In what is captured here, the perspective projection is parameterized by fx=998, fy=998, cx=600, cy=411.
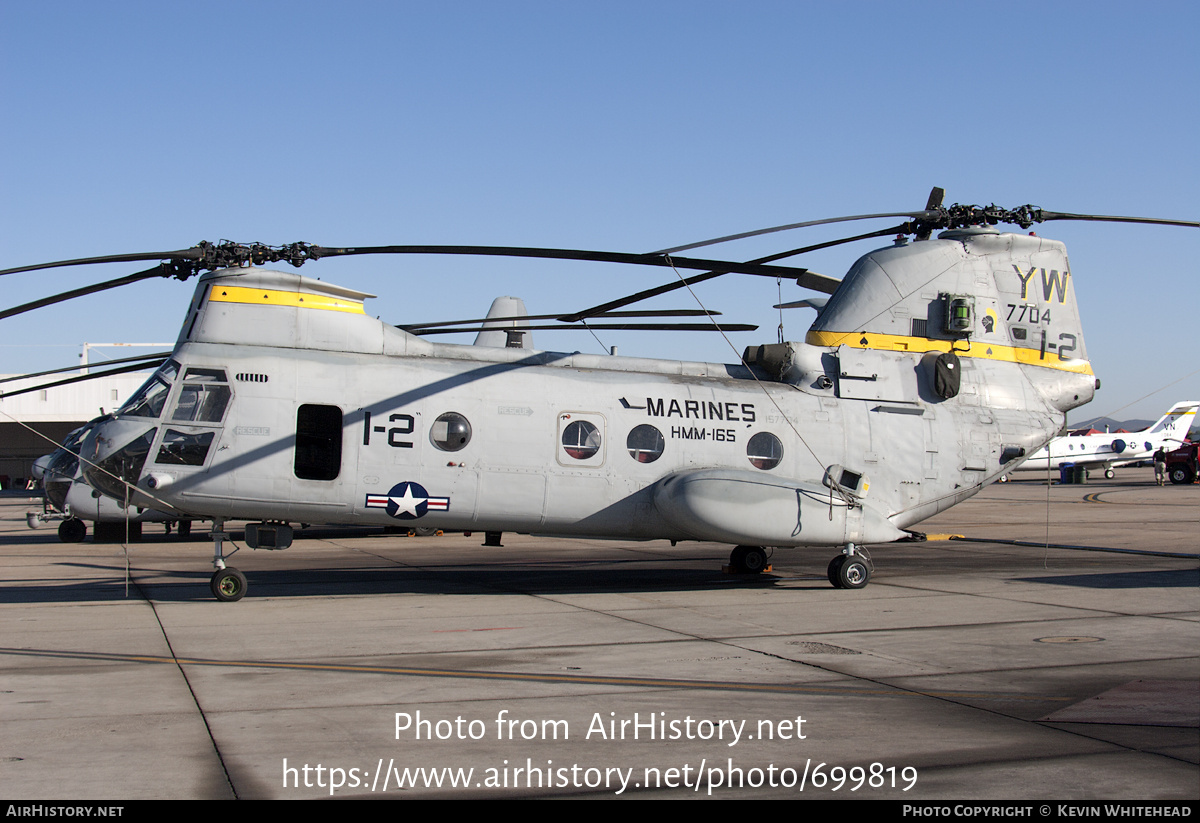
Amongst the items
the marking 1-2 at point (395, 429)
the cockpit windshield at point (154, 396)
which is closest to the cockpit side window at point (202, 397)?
the cockpit windshield at point (154, 396)

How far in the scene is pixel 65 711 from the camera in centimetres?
719

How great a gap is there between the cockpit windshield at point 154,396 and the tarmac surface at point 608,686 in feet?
8.09

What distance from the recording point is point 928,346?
50.0ft

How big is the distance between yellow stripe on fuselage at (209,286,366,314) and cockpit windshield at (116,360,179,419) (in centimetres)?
108

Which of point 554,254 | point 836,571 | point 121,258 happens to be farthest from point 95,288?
point 836,571

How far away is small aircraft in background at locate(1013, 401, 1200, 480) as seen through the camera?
58219 mm

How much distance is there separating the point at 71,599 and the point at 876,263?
12477 millimetres

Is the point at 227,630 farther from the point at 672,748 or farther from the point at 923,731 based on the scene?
the point at 923,731

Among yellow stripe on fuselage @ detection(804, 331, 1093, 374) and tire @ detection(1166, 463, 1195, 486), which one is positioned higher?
yellow stripe on fuselage @ detection(804, 331, 1093, 374)

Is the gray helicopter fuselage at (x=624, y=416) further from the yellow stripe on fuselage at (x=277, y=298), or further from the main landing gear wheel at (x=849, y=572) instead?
the main landing gear wheel at (x=849, y=572)

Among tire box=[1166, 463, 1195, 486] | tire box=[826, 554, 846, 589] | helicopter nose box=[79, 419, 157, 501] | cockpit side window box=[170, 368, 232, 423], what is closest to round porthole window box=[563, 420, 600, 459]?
tire box=[826, 554, 846, 589]

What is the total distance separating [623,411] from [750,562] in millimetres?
3667

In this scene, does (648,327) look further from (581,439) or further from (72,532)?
(72,532)

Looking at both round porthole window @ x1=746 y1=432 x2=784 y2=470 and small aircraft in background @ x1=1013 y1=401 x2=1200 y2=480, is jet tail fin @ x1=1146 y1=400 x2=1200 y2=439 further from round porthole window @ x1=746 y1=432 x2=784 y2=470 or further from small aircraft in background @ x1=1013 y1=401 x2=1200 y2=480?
round porthole window @ x1=746 y1=432 x2=784 y2=470
